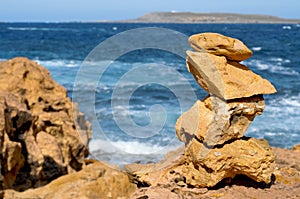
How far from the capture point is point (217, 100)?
16.0 feet

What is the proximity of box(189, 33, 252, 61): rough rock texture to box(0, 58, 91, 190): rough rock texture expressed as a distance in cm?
342

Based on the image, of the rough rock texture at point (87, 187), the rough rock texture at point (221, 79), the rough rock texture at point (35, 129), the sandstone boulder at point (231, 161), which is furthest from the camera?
the rough rock texture at point (35, 129)

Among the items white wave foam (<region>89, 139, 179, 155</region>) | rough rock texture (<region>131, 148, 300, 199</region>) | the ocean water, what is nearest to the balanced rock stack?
rough rock texture (<region>131, 148, 300, 199</region>)

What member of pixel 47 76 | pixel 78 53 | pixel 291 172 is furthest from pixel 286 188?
pixel 78 53

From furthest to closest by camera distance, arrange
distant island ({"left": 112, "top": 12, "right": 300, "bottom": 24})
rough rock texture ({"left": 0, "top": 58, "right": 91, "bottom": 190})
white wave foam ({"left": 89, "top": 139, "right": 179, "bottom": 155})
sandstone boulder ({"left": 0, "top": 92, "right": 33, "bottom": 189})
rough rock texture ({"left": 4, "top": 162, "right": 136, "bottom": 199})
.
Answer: distant island ({"left": 112, "top": 12, "right": 300, "bottom": 24}) < white wave foam ({"left": 89, "top": 139, "right": 179, "bottom": 155}) < rough rock texture ({"left": 0, "top": 58, "right": 91, "bottom": 190}) < sandstone boulder ({"left": 0, "top": 92, "right": 33, "bottom": 189}) < rough rock texture ({"left": 4, "top": 162, "right": 136, "bottom": 199})

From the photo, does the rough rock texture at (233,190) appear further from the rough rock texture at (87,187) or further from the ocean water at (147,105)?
the ocean water at (147,105)

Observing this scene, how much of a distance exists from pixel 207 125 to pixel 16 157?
356 centimetres

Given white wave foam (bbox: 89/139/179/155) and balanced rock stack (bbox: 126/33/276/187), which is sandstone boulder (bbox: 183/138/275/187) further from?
white wave foam (bbox: 89/139/179/155)

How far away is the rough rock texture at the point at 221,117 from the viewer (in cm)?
485

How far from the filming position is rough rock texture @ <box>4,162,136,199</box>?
6672mm

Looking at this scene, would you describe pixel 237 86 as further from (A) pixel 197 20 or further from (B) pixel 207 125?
(A) pixel 197 20

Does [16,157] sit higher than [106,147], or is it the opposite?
[16,157]

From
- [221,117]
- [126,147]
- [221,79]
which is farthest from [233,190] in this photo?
[126,147]

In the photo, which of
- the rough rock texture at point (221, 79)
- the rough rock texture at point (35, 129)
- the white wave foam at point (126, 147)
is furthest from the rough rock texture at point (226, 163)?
the white wave foam at point (126, 147)
